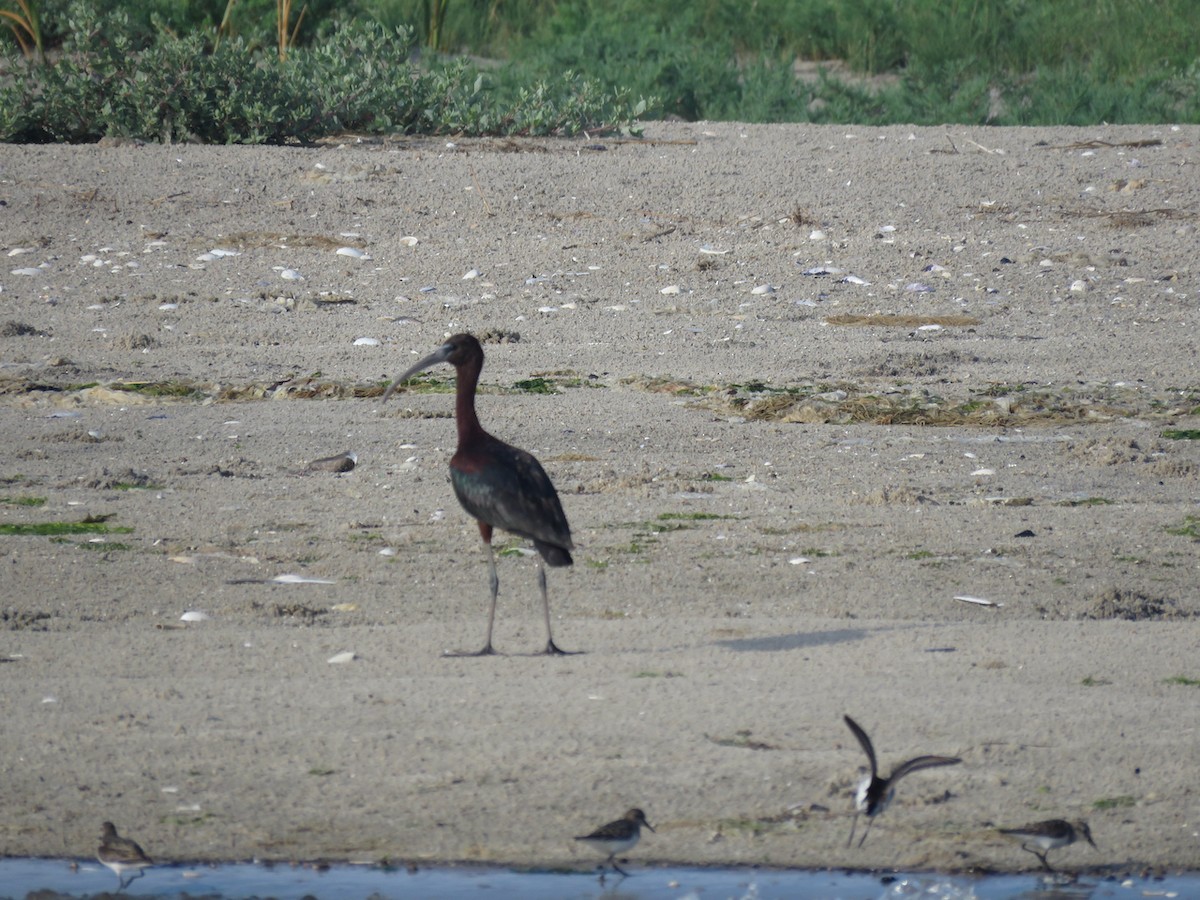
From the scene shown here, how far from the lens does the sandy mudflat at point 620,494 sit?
4.84 meters

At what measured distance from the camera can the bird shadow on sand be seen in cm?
584

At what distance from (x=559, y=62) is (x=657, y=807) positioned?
1500 cm

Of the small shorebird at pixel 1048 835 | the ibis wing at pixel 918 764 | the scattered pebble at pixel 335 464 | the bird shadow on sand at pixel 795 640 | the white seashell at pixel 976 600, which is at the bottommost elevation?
the scattered pebble at pixel 335 464

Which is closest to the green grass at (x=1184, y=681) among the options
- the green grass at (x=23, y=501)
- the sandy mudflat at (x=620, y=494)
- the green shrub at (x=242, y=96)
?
the sandy mudflat at (x=620, y=494)

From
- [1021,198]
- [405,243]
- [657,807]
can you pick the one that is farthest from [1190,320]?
[657,807]

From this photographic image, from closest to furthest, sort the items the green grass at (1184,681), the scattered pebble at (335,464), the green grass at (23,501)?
the green grass at (1184,681) < the green grass at (23,501) < the scattered pebble at (335,464)

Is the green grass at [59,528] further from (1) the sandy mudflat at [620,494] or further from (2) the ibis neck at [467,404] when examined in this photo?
(2) the ibis neck at [467,404]

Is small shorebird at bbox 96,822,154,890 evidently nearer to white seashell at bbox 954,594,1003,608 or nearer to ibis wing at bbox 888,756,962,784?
ibis wing at bbox 888,756,962,784

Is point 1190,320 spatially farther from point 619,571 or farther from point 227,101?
point 227,101

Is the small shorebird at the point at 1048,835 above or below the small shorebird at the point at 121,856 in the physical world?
above

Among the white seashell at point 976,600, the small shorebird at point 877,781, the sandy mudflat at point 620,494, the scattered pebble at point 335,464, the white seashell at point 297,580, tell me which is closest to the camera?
the small shorebird at point 877,781

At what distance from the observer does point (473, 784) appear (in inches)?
190

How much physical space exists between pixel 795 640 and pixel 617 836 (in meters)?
1.67

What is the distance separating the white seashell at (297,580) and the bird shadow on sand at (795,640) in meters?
1.61
